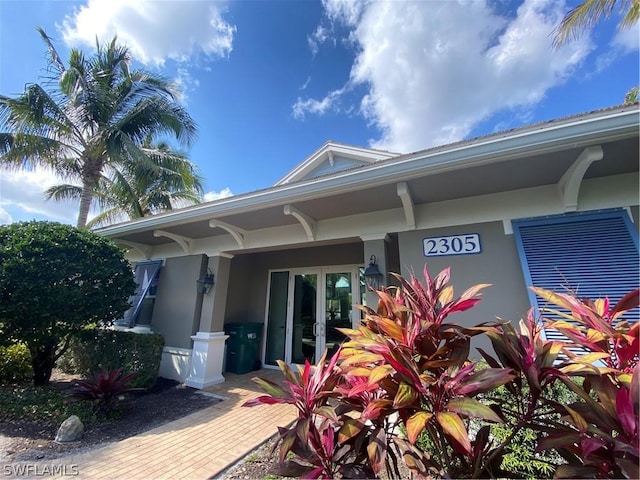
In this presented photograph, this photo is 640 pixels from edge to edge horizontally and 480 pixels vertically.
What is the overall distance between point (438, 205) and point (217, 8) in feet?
18.0

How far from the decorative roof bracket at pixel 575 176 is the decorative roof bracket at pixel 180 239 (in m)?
6.73

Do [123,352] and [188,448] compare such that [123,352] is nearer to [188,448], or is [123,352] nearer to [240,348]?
[240,348]

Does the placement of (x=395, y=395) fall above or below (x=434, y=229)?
below

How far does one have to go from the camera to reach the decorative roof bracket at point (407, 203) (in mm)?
3436

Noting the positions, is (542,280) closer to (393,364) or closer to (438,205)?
(438,205)

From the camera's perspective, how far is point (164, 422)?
151 inches

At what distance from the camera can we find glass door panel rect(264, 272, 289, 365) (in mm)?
6805

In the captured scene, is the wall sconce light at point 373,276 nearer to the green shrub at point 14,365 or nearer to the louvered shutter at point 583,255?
the louvered shutter at point 583,255

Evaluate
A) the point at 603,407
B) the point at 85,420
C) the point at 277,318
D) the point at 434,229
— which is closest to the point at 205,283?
the point at 277,318

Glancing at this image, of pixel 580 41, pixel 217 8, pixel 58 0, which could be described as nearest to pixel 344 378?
pixel 217 8

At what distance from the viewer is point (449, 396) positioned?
1263mm

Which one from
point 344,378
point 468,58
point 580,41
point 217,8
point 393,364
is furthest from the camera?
point 580,41

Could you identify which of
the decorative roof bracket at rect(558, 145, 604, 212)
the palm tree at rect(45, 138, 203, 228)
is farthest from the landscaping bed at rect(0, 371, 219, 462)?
the palm tree at rect(45, 138, 203, 228)

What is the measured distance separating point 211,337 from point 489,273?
5209mm
